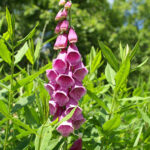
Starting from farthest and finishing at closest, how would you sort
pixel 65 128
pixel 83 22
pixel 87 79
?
pixel 83 22 < pixel 87 79 < pixel 65 128

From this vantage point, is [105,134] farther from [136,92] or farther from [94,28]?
[94,28]

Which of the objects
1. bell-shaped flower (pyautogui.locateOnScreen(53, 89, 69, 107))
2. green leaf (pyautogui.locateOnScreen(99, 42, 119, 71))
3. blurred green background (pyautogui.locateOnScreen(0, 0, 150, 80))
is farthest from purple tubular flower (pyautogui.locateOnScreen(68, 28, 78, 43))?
blurred green background (pyautogui.locateOnScreen(0, 0, 150, 80))

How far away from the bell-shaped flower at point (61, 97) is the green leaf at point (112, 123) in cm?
21

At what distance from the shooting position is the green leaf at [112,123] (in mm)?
944

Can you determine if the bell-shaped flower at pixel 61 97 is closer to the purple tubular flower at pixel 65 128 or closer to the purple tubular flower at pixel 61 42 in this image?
the purple tubular flower at pixel 65 128

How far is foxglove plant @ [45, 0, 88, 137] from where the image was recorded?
1.01m

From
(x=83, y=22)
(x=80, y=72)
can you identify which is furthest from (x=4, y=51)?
(x=83, y=22)

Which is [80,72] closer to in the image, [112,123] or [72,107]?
[72,107]

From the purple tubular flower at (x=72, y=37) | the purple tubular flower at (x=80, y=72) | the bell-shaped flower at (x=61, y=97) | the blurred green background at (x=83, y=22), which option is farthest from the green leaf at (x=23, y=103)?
the blurred green background at (x=83, y=22)

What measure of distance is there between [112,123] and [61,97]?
0.86 ft

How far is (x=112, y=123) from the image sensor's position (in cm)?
97

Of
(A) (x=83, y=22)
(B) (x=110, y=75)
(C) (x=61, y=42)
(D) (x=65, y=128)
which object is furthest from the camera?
(A) (x=83, y=22)

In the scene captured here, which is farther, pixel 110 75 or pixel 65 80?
pixel 110 75

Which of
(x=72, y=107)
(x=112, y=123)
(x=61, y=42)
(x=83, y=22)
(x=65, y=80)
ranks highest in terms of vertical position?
(x=83, y=22)
